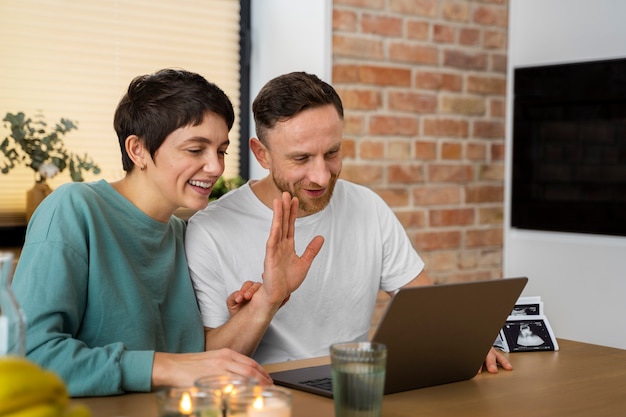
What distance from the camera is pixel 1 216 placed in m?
2.77

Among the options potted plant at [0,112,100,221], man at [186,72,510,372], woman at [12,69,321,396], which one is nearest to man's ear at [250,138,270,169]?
man at [186,72,510,372]

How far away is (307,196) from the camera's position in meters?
2.16

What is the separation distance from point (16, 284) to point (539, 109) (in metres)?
2.42

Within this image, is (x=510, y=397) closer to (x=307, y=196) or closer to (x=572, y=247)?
(x=307, y=196)

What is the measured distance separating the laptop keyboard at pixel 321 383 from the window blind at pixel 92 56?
5.22ft

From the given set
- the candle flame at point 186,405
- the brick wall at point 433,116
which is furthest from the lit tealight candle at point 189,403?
the brick wall at point 433,116

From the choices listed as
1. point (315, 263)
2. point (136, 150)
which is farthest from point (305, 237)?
point (136, 150)

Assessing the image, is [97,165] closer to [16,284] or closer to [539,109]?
[16,284]

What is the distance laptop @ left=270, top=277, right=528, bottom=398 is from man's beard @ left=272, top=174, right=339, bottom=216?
0.63 m

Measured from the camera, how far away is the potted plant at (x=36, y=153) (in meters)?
2.66

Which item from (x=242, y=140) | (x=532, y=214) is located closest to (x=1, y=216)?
(x=242, y=140)

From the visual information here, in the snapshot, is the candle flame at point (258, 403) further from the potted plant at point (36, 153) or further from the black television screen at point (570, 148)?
the black television screen at point (570, 148)

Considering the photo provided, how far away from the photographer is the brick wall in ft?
10.3

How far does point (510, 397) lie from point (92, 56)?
6.54ft
